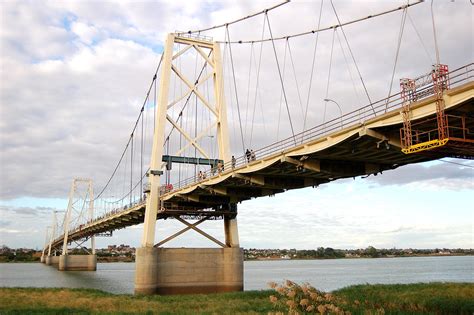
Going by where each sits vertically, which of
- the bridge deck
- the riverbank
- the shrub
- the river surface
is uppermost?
the bridge deck

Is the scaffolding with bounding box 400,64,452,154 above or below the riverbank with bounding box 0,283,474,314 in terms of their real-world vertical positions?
above

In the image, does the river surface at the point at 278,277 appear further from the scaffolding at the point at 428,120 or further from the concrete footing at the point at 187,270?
the scaffolding at the point at 428,120

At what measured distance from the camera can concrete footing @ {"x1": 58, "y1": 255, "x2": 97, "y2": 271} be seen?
11206cm

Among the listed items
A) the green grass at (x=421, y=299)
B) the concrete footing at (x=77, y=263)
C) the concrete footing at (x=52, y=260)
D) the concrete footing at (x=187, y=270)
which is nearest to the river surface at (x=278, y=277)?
the concrete footing at (x=77, y=263)

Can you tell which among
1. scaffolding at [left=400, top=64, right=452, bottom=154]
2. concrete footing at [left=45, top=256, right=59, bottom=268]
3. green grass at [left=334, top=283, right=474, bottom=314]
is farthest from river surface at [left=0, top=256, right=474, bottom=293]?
concrete footing at [left=45, top=256, right=59, bottom=268]

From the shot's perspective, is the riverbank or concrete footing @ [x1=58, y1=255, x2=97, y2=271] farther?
concrete footing @ [x1=58, y1=255, x2=97, y2=271]

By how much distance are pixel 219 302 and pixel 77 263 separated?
9356cm

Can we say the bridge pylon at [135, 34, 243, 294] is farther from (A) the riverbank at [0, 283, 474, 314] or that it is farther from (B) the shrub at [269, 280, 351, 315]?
(B) the shrub at [269, 280, 351, 315]

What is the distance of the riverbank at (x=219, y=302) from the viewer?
73.0ft

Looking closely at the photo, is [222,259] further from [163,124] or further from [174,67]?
[174,67]

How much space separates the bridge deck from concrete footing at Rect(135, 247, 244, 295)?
11.7 ft

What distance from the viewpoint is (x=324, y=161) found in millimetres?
27750

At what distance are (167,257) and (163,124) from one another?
1074cm

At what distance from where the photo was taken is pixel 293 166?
2855 cm
